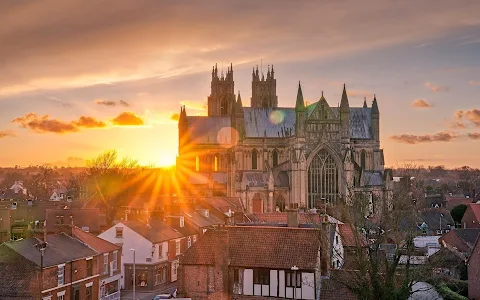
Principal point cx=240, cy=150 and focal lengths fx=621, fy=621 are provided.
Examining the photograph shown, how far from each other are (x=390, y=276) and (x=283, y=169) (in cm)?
7859

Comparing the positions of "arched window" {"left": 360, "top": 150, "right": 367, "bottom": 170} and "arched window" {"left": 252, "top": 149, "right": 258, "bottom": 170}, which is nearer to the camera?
"arched window" {"left": 252, "top": 149, "right": 258, "bottom": 170}

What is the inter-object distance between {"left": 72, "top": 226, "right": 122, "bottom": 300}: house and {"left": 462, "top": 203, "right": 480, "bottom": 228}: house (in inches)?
1988

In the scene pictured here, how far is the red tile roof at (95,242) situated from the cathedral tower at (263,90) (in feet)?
320

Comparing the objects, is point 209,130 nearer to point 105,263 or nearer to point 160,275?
point 160,275

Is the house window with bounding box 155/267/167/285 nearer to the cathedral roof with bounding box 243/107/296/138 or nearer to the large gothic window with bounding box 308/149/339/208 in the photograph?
the large gothic window with bounding box 308/149/339/208

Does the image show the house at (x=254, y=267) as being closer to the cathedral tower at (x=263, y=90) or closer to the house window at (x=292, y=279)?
the house window at (x=292, y=279)

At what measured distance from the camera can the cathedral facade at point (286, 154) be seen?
105 meters

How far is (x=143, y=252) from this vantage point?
54562mm

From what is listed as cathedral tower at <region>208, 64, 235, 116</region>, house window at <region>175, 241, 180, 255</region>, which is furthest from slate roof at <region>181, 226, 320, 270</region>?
cathedral tower at <region>208, 64, 235, 116</region>

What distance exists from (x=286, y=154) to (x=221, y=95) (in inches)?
1466

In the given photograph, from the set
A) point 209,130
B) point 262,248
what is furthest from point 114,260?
point 209,130

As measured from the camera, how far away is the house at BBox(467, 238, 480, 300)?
41.8 meters

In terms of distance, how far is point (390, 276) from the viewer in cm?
3203

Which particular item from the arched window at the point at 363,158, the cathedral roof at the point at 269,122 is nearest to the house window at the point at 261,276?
the cathedral roof at the point at 269,122
